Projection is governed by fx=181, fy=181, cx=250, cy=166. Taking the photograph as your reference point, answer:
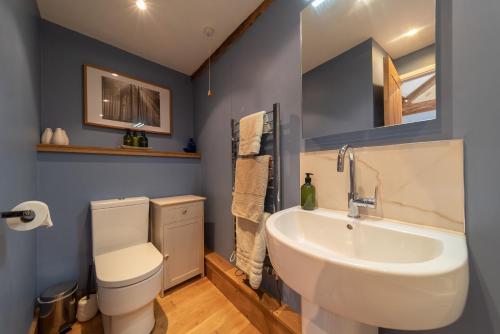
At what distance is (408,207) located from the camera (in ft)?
2.23

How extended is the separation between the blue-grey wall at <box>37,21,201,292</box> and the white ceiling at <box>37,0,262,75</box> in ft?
0.44

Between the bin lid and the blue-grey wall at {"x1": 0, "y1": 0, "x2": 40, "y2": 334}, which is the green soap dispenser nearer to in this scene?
the blue-grey wall at {"x1": 0, "y1": 0, "x2": 40, "y2": 334}

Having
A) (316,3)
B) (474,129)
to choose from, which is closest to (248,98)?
(316,3)

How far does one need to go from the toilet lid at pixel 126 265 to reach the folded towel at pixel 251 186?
0.62 meters

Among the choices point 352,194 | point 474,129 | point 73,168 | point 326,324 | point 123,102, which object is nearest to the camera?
point 474,129

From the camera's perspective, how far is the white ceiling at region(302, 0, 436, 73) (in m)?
0.68

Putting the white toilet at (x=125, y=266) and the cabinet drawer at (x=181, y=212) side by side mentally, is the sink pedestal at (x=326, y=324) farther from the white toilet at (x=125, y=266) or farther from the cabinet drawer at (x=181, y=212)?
the cabinet drawer at (x=181, y=212)

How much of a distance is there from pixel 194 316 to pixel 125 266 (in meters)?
0.59

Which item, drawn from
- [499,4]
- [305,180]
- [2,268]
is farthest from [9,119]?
[499,4]

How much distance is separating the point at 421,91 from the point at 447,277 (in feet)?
2.06

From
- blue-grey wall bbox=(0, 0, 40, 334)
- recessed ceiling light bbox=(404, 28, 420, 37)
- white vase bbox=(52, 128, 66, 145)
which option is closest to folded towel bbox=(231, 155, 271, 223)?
recessed ceiling light bbox=(404, 28, 420, 37)

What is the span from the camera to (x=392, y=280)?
36 centimetres

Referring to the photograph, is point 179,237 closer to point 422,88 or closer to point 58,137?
point 58,137

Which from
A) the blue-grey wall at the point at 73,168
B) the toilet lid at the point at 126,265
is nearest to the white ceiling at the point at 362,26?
the toilet lid at the point at 126,265
